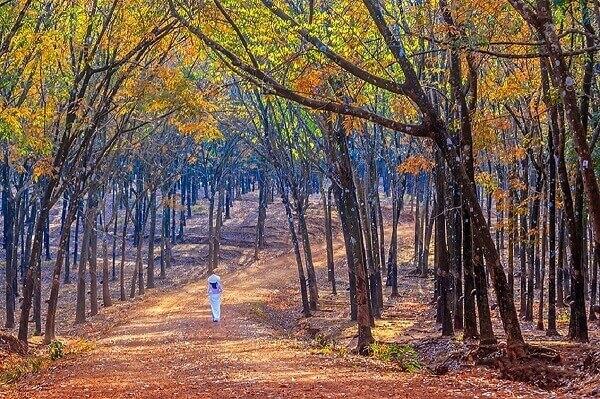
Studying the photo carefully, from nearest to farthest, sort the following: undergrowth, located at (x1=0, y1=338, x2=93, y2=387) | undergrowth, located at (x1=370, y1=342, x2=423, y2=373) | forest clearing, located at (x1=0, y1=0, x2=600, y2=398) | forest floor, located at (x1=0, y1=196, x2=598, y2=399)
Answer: forest floor, located at (x1=0, y1=196, x2=598, y2=399), forest clearing, located at (x1=0, y1=0, x2=600, y2=398), undergrowth, located at (x1=0, y1=338, x2=93, y2=387), undergrowth, located at (x1=370, y1=342, x2=423, y2=373)

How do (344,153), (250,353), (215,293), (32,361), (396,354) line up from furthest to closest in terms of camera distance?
(215,293), (344,153), (250,353), (32,361), (396,354)

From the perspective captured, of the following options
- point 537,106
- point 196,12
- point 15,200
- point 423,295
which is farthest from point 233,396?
point 423,295

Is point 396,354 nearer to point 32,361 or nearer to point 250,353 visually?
point 250,353

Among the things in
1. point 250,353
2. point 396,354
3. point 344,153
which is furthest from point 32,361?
point 344,153

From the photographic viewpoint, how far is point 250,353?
55.7 feet

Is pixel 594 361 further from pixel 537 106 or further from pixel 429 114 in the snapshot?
pixel 537 106

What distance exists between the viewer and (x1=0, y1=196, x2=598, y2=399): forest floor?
36.3ft

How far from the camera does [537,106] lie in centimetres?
1845

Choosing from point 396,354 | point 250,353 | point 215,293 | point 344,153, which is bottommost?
point 250,353

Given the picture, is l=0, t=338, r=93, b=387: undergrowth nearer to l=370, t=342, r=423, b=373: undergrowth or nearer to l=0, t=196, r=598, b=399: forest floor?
l=0, t=196, r=598, b=399: forest floor

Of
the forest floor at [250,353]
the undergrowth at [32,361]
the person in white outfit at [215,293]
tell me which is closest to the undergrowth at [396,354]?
the forest floor at [250,353]

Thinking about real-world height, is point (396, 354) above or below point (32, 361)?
above

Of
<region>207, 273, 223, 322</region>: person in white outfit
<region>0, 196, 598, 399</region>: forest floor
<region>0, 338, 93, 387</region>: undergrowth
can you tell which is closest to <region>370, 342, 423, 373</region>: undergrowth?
<region>0, 196, 598, 399</region>: forest floor

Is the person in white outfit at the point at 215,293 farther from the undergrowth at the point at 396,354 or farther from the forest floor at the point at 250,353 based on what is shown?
the undergrowth at the point at 396,354
